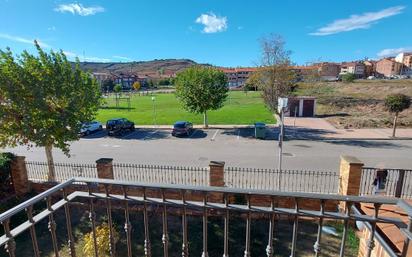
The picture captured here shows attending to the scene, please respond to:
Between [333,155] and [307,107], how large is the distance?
15767mm

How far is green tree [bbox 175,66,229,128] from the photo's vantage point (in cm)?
2211

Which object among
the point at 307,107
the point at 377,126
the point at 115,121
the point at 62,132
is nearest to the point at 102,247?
the point at 62,132

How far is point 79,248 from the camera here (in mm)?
7426

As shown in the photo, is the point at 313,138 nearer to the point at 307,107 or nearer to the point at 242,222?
the point at 307,107

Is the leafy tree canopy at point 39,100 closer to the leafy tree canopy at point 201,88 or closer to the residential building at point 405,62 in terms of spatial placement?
Result: the leafy tree canopy at point 201,88

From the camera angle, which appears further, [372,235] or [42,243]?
[42,243]

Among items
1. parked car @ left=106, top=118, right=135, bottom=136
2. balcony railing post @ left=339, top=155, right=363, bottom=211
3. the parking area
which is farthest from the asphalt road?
balcony railing post @ left=339, top=155, right=363, bottom=211

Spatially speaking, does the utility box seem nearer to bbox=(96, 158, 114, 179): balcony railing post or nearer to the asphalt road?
the asphalt road

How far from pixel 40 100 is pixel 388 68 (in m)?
157

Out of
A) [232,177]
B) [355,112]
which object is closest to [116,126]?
[232,177]

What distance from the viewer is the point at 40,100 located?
10031 millimetres

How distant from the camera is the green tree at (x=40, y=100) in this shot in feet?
32.6

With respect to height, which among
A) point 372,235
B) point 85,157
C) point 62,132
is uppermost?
point 372,235

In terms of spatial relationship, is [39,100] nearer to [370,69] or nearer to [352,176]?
[352,176]
